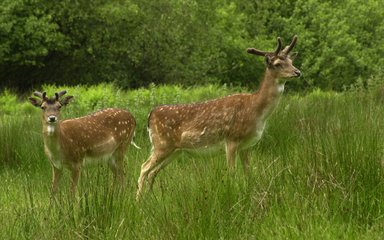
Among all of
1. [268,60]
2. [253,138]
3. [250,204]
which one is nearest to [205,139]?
[253,138]

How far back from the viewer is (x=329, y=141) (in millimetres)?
5656

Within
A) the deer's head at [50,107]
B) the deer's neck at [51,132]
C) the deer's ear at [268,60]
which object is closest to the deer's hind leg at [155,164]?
the deer's neck at [51,132]

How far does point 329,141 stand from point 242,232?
1249 millimetres

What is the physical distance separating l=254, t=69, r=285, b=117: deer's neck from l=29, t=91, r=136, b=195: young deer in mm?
1660

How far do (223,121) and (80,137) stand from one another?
1629 mm

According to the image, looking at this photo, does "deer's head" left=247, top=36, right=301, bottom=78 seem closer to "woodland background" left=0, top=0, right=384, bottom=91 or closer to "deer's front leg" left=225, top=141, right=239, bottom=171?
"deer's front leg" left=225, top=141, right=239, bottom=171

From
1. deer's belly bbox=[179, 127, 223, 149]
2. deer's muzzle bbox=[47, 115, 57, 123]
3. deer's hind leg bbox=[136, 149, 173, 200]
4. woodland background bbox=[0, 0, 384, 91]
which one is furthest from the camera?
woodland background bbox=[0, 0, 384, 91]

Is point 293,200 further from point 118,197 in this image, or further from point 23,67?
point 23,67

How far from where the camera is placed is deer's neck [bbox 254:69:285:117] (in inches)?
300

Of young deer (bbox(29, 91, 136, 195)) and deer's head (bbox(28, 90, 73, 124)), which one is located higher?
deer's head (bbox(28, 90, 73, 124))

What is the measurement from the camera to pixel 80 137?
312 inches

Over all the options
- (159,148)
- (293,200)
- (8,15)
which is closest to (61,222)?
(293,200)

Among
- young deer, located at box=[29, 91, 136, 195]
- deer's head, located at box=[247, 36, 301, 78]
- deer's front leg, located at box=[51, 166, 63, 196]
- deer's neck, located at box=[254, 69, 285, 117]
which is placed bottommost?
deer's front leg, located at box=[51, 166, 63, 196]

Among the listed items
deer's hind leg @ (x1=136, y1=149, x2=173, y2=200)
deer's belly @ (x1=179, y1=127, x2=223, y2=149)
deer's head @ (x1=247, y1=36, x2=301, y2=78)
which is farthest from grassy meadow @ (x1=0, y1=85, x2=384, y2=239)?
deer's hind leg @ (x1=136, y1=149, x2=173, y2=200)
